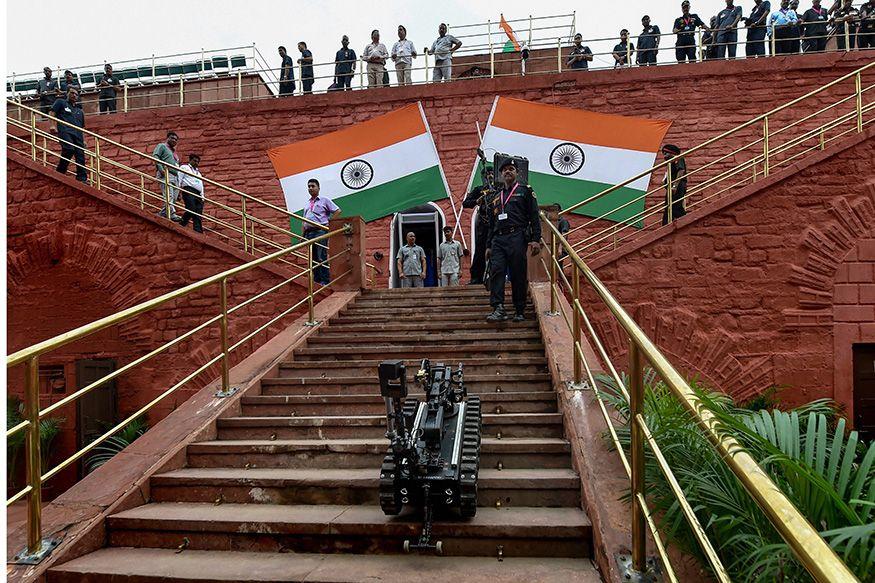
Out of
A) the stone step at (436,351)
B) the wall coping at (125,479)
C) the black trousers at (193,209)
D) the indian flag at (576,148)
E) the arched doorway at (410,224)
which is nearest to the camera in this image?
the wall coping at (125,479)

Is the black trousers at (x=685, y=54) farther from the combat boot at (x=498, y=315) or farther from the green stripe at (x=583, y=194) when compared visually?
the combat boot at (x=498, y=315)

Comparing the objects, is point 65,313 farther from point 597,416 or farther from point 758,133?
point 758,133

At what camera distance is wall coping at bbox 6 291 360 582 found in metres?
3.70

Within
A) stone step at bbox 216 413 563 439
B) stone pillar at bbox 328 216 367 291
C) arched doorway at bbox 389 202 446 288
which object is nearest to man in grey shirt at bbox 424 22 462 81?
arched doorway at bbox 389 202 446 288

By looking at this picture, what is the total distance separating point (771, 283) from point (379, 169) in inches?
320

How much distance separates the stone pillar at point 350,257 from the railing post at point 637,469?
22.0ft

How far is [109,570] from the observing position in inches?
136

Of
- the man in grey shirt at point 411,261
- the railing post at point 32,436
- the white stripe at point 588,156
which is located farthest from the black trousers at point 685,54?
the railing post at point 32,436

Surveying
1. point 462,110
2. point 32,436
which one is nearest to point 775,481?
point 32,436

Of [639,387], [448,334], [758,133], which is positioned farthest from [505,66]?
[639,387]

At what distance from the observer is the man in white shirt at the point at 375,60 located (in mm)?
14773

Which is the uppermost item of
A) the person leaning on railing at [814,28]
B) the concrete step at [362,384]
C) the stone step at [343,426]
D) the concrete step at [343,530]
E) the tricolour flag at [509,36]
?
the tricolour flag at [509,36]

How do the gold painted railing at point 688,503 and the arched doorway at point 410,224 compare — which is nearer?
the gold painted railing at point 688,503

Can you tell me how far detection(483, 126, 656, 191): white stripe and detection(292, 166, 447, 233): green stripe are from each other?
1.29m
